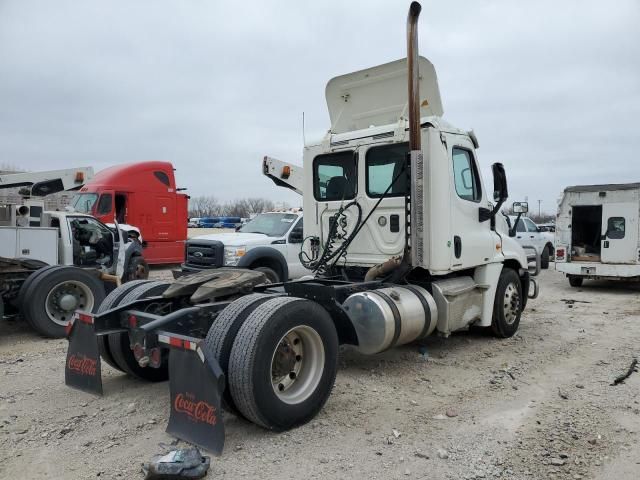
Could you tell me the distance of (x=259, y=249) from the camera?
33.6ft

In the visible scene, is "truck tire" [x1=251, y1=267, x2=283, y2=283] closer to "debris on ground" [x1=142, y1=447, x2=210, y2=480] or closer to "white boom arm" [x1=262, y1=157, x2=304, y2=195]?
"white boom arm" [x1=262, y1=157, x2=304, y2=195]

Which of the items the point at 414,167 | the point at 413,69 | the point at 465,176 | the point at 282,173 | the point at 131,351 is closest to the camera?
the point at 131,351

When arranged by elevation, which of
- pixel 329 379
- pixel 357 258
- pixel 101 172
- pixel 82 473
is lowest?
pixel 82 473

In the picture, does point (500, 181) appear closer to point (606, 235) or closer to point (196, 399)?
point (196, 399)

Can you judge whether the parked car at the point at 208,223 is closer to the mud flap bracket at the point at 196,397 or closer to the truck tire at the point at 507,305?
the truck tire at the point at 507,305

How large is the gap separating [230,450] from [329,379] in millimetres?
1011

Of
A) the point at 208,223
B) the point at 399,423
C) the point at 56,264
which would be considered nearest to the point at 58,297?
the point at 56,264

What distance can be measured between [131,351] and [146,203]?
464 inches

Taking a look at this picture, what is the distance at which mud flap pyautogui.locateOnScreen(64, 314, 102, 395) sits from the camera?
14.7 feet

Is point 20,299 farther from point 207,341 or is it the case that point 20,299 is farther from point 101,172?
point 101,172

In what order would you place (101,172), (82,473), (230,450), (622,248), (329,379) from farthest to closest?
(101,172) → (622,248) → (329,379) → (230,450) → (82,473)

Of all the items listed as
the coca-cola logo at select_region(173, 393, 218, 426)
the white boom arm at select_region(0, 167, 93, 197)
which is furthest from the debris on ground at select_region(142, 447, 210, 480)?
the white boom arm at select_region(0, 167, 93, 197)

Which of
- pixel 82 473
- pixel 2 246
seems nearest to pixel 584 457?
pixel 82 473

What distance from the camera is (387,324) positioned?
5.06 meters
